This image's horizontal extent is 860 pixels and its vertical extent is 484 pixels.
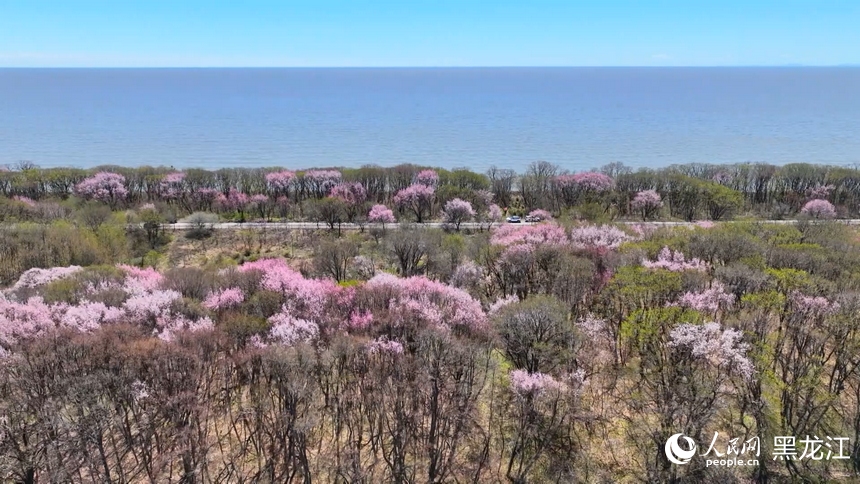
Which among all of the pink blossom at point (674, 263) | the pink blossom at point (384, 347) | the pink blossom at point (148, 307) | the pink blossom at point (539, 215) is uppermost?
the pink blossom at point (148, 307)

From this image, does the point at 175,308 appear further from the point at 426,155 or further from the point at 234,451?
the point at 426,155

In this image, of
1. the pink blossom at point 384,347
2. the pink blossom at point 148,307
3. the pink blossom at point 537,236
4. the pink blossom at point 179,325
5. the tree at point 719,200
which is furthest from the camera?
the tree at point 719,200

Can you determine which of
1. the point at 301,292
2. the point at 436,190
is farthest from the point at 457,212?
the point at 301,292

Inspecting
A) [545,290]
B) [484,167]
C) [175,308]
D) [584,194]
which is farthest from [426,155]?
[175,308]

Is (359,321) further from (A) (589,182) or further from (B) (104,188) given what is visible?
(B) (104,188)

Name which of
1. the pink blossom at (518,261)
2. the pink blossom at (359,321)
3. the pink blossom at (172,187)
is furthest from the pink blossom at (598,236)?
the pink blossom at (172,187)

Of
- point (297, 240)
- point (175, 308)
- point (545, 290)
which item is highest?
point (175, 308)

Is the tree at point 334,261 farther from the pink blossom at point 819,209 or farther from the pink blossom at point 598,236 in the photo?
the pink blossom at point 819,209
